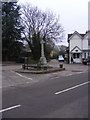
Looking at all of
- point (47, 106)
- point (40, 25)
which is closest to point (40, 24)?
point (40, 25)

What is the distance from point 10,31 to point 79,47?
17632 millimetres

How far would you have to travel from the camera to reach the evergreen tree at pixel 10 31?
157 feet

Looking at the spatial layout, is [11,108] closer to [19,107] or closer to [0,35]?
[19,107]

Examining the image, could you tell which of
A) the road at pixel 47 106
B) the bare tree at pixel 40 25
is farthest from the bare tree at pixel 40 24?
the road at pixel 47 106

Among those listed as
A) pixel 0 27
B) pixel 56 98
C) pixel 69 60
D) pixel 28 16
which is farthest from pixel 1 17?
pixel 56 98

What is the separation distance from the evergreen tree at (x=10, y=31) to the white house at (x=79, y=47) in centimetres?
1382

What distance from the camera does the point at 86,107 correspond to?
29.2ft

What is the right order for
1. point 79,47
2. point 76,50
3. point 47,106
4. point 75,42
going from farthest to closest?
point 75,42, point 79,47, point 76,50, point 47,106

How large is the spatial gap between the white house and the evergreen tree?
45.3 feet

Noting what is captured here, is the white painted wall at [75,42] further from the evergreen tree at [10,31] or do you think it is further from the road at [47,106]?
the road at [47,106]

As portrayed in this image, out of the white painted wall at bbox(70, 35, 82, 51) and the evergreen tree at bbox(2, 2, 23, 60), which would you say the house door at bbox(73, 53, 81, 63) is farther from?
the evergreen tree at bbox(2, 2, 23, 60)

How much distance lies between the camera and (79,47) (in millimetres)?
57625

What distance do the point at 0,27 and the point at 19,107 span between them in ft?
125

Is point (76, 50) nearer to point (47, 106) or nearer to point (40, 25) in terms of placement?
point (40, 25)
